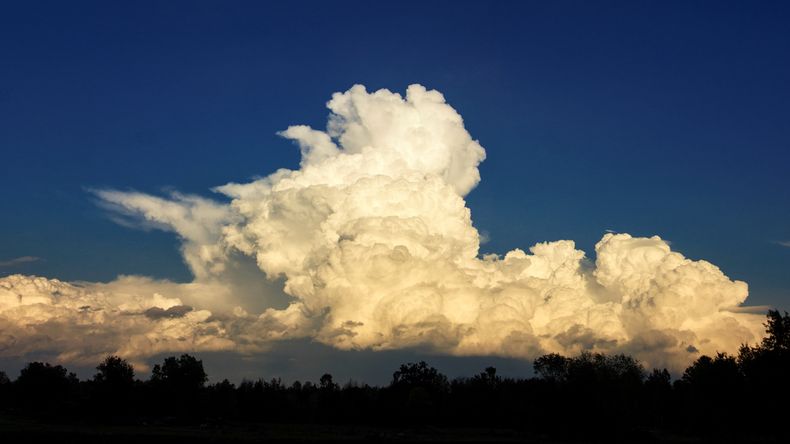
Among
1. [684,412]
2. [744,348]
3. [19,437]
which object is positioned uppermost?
[744,348]

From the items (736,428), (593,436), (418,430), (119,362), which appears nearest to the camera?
(736,428)

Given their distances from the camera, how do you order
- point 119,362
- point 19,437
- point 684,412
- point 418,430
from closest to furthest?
point 19,437
point 684,412
point 418,430
point 119,362

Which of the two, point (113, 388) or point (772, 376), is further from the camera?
point (113, 388)

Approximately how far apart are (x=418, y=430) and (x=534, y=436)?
2953 centimetres

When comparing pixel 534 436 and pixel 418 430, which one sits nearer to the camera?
pixel 534 436

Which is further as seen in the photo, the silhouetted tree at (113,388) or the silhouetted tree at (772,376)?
the silhouetted tree at (113,388)

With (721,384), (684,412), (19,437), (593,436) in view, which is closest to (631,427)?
(593,436)

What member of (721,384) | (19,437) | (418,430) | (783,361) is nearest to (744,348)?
(721,384)

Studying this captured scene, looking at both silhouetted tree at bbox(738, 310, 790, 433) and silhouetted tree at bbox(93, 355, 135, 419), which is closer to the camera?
silhouetted tree at bbox(738, 310, 790, 433)

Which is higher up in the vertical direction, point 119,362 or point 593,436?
point 119,362

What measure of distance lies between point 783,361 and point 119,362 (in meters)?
163

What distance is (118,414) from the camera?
181000 mm

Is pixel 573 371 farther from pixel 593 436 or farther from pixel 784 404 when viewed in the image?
pixel 784 404

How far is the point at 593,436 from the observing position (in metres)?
159
